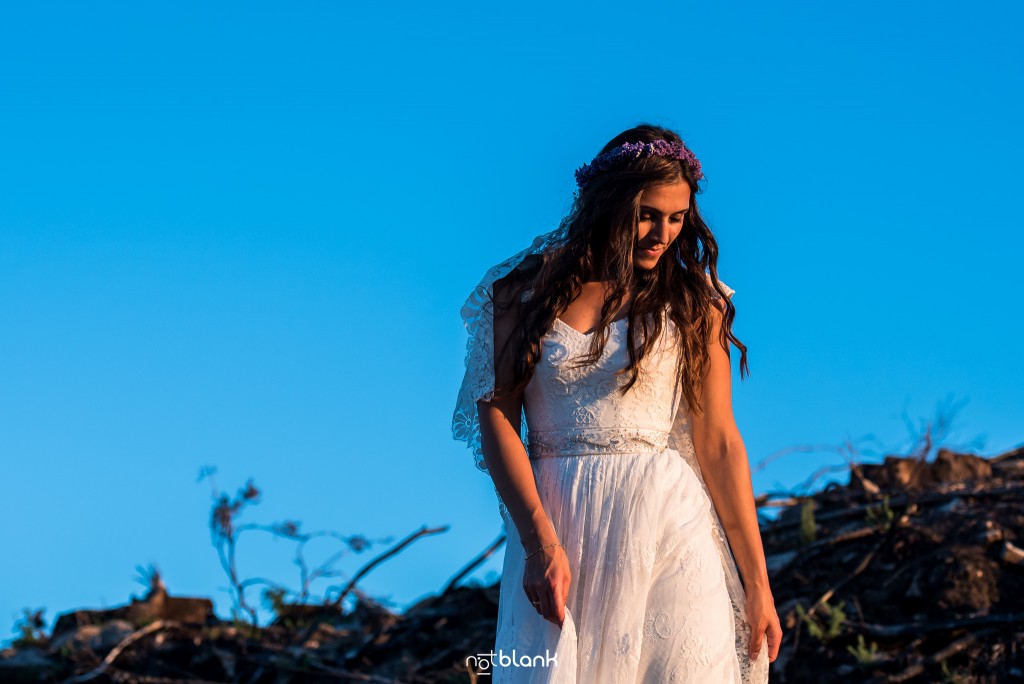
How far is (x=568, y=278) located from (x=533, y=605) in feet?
3.01

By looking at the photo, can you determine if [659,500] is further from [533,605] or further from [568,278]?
[568,278]

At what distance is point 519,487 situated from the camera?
3143 mm

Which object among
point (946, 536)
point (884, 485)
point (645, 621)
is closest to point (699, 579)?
point (645, 621)

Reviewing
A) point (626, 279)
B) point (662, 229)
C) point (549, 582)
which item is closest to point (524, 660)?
point (549, 582)

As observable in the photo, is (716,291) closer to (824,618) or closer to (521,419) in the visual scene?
(521,419)

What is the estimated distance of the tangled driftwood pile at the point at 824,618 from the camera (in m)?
5.39

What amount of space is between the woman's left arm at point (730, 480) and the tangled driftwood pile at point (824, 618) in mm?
2128

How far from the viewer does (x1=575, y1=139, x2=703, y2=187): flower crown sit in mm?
3410

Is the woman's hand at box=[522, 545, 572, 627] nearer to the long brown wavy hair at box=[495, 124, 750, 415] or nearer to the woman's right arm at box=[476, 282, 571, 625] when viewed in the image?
the woman's right arm at box=[476, 282, 571, 625]

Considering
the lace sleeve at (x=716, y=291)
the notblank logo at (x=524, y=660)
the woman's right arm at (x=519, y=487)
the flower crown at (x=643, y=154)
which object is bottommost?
the notblank logo at (x=524, y=660)

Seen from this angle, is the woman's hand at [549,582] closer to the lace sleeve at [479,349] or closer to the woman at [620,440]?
the woman at [620,440]

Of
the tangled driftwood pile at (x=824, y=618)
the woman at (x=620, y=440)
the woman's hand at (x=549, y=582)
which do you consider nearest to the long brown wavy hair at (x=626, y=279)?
the woman at (x=620, y=440)

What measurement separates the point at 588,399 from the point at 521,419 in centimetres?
22

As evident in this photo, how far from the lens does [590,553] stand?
318cm
